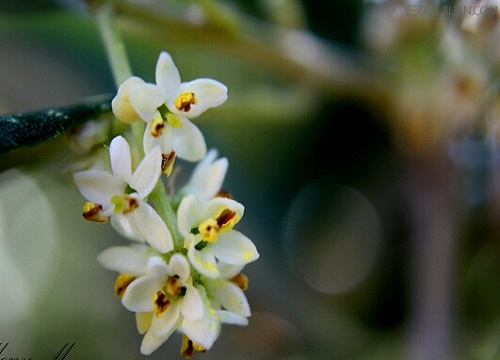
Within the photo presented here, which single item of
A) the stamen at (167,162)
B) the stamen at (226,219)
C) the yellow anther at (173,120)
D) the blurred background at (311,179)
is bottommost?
the stamen at (226,219)

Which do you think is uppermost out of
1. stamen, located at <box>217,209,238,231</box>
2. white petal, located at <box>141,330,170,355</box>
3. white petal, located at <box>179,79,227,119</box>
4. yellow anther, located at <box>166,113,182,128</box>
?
white petal, located at <box>179,79,227,119</box>

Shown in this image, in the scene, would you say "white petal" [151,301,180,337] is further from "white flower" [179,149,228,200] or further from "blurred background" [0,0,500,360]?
"blurred background" [0,0,500,360]

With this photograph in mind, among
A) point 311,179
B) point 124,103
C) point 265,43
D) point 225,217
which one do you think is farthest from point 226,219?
point 311,179

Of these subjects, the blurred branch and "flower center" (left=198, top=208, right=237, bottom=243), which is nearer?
"flower center" (left=198, top=208, right=237, bottom=243)

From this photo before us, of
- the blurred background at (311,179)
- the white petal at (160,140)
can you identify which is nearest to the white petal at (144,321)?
the white petal at (160,140)

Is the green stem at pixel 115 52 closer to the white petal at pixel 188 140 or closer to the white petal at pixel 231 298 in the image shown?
the white petal at pixel 188 140

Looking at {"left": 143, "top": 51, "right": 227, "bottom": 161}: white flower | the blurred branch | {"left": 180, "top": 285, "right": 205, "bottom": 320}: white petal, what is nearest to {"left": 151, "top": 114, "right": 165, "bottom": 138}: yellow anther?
{"left": 143, "top": 51, "right": 227, "bottom": 161}: white flower

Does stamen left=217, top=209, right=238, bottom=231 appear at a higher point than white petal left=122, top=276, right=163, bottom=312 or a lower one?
higher
